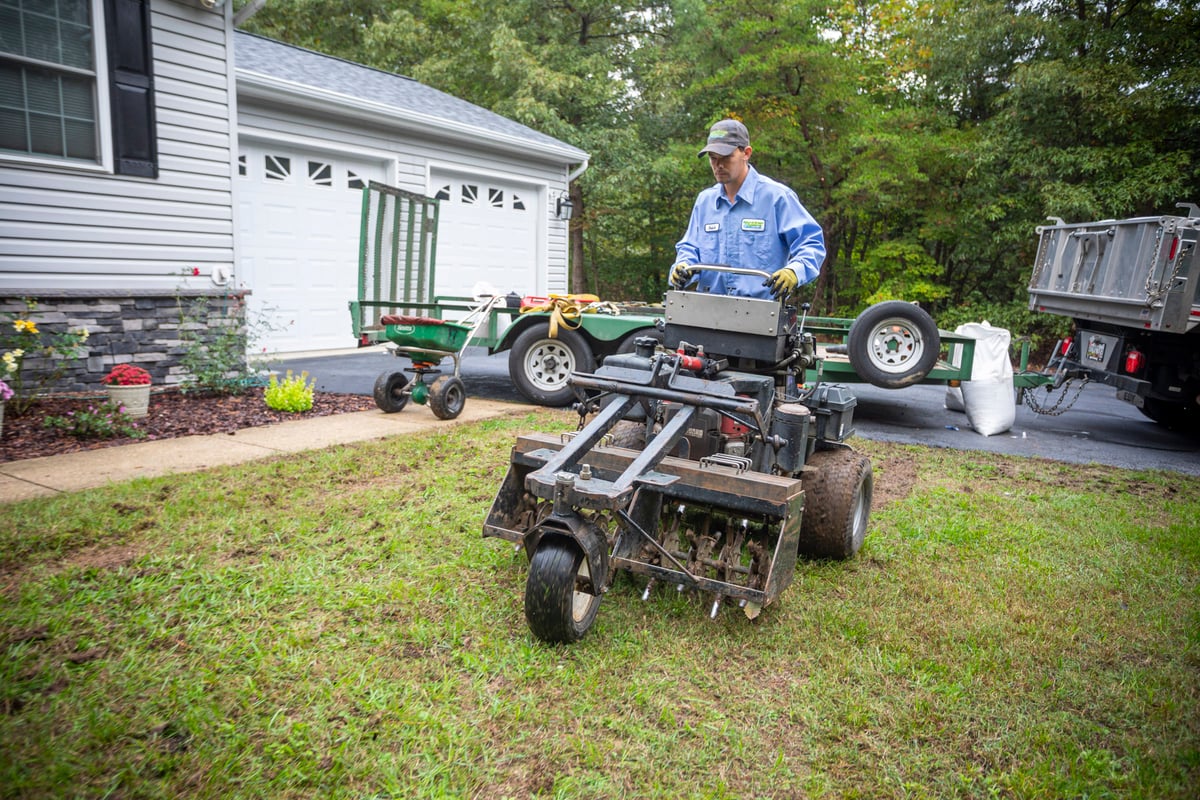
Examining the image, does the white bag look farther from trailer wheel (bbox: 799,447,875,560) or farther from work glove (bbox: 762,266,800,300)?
work glove (bbox: 762,266,800,300)

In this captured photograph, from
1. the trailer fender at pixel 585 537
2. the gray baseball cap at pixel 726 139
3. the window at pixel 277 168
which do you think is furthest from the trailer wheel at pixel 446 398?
the window at pixel 277 168

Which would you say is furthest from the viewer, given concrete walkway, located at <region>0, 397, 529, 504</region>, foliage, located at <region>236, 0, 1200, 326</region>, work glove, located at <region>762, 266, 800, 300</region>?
foliage, located at <region>236, 0, 1200, 326</region>

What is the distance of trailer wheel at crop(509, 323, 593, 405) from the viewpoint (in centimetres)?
721

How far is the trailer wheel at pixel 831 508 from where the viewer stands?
11.6ft

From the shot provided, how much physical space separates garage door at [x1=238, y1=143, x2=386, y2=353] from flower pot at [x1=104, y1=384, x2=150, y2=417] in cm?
329

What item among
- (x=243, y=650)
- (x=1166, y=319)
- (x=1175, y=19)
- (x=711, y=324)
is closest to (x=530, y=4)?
(x=1175, y=19)

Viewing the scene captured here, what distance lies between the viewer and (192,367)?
6652 mm

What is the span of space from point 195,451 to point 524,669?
3562 mm

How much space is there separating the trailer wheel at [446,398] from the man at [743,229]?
9.90 ft

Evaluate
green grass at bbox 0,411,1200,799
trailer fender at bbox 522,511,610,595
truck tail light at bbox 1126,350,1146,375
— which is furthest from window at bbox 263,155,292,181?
truck tail light at bbox 1126,350,1146,375

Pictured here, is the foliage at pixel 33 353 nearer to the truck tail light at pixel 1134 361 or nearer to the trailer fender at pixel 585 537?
the trailer fender at pixel 585 537

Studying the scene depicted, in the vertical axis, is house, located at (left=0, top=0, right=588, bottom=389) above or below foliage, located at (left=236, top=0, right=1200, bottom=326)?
below

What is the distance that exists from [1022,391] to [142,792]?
25.7 ft

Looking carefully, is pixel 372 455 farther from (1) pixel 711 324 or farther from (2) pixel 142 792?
(2) pixel 142 792
